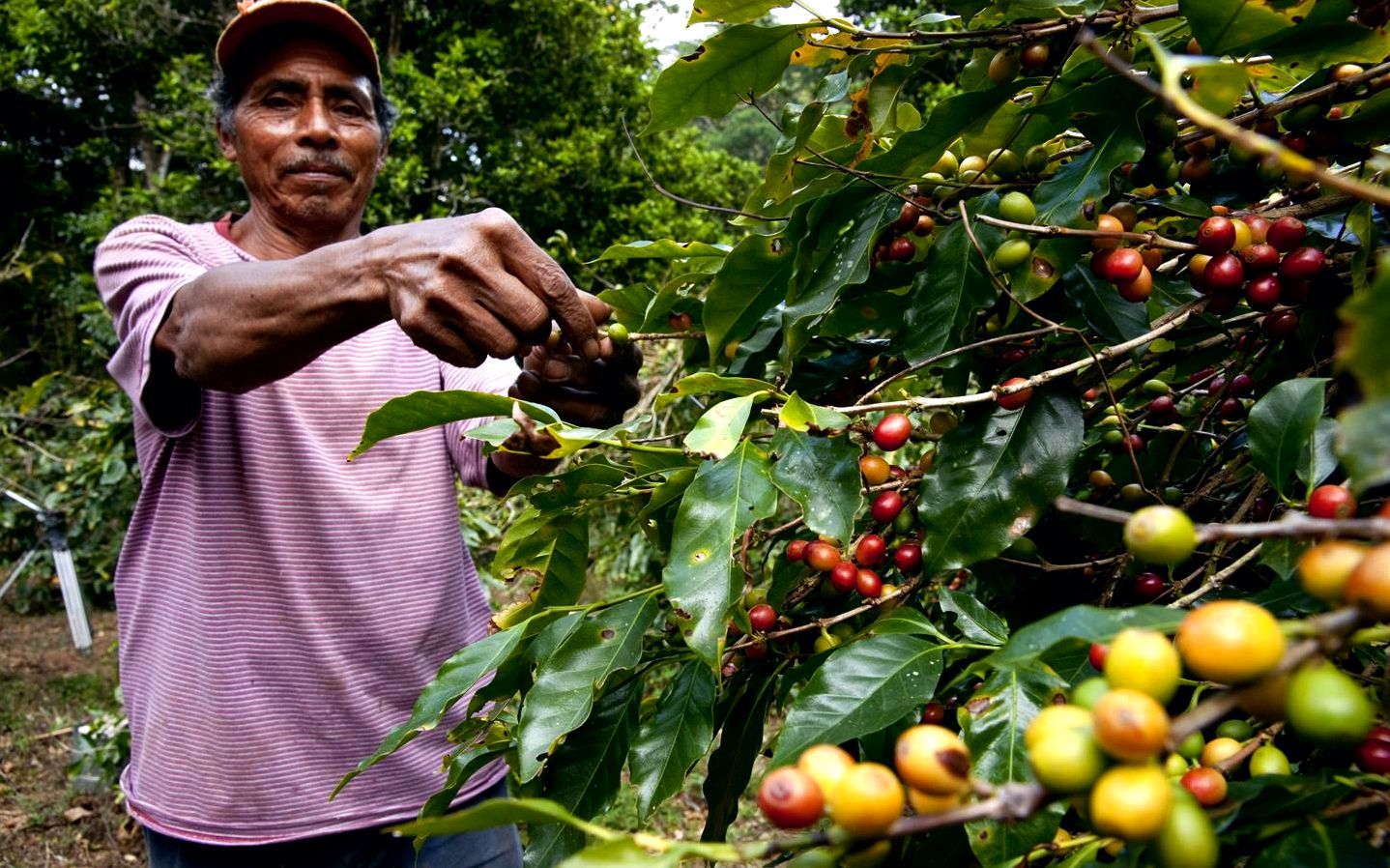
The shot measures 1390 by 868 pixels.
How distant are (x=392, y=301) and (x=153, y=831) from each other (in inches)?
45.1

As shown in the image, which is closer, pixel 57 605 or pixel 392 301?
pixel 392 301

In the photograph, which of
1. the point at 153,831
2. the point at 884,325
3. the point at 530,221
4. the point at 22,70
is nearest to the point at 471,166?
the point at 530,221

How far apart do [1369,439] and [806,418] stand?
38 centimetres

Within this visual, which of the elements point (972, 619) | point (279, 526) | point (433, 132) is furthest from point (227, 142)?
point (433, 132)

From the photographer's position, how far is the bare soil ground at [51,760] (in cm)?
340

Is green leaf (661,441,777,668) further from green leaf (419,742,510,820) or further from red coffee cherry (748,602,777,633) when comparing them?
green leaf (419,742,510,820)

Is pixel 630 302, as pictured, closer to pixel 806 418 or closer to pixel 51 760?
pixel 806 418

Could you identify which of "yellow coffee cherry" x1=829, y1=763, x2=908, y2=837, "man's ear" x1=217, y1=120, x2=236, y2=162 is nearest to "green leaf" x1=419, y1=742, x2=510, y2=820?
"yellow coffee cherry" x1=829, y1=763, x2=908, y2=837

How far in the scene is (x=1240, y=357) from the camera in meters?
0.78

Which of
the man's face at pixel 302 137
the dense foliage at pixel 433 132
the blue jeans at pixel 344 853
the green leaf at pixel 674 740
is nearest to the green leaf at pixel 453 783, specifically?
the green leaf at pixel 674 740

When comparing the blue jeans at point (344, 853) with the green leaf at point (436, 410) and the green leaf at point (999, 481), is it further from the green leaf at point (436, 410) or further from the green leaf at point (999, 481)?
the green leaf at point (999, 481)

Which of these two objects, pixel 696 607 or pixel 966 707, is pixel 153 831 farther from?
pixel 966 707

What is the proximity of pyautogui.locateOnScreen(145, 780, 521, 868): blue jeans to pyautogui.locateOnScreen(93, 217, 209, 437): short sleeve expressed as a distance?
727mm

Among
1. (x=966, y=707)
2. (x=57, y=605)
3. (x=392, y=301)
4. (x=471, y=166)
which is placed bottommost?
(x=57, y=605)
